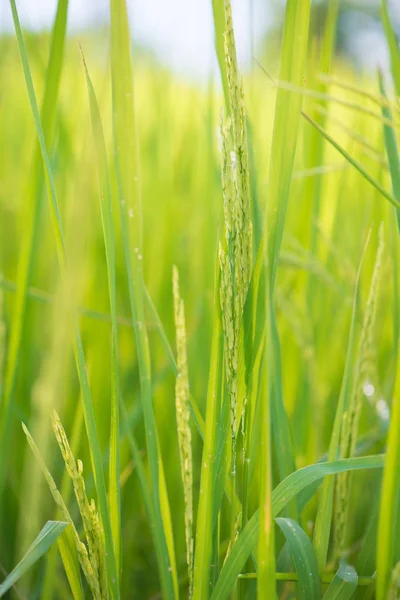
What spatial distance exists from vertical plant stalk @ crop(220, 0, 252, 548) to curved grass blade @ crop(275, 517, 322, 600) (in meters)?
0.08

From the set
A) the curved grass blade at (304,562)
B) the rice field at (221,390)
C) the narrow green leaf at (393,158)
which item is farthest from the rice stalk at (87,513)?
the narrow green leaf at (393,158)

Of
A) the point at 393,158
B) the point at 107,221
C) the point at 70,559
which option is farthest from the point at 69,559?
the point at 393,158

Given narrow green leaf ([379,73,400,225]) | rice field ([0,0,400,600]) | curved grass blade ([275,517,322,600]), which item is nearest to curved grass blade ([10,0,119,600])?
rice field ([0,0,400,600])

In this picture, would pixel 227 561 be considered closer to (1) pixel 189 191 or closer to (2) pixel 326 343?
(2) pixel 326 343

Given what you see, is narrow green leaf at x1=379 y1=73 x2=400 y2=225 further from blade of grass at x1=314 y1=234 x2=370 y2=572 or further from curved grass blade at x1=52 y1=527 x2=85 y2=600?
curved grass blade at x1=52 y1=527 x2=85 y2=600

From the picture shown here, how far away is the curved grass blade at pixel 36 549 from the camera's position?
33 cm

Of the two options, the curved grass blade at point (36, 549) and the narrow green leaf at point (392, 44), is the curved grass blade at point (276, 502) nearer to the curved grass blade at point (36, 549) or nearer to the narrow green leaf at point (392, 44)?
the curved grass blade at point (36, 549)

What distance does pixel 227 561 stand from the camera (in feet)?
1.17

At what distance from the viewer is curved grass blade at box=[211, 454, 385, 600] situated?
350 mm

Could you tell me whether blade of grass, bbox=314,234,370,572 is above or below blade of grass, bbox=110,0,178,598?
below

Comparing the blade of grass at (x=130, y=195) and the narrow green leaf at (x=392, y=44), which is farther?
the narrow green leaf at (x=392, y=44)

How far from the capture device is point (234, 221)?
0.32m

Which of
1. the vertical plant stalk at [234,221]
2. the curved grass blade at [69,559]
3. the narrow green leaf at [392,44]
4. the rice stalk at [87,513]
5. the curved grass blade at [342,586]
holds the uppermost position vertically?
the narrow green leaf at [392,44]

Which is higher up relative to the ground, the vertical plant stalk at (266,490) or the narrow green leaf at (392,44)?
the narrow green leaf at (392,44)
